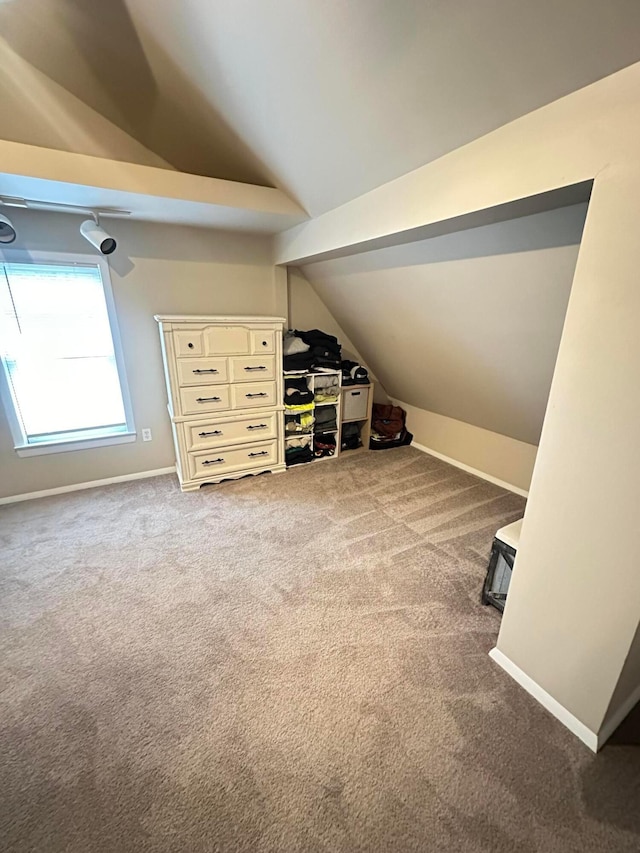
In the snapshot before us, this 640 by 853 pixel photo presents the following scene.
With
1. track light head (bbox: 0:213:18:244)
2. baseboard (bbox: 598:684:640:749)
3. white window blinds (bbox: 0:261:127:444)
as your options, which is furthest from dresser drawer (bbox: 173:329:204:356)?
baseboard (bbox: 598:684:640:749)

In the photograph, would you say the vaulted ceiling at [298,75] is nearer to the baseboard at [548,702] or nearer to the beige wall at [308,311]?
the beige wall at [308,311]

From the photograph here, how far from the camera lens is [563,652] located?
1293 millimetres

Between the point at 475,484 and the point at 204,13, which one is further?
the point at 475,484

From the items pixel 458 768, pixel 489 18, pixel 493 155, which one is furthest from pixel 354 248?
pixel 458 768

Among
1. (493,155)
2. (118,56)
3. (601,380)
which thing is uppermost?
(118,56)

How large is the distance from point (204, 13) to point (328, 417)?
105 inches

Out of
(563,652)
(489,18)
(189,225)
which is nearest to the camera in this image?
(489,18)

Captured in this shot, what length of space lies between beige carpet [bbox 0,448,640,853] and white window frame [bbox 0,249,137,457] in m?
0.64

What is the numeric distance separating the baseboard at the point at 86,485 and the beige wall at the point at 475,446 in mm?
2520

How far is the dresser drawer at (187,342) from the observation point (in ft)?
8.49

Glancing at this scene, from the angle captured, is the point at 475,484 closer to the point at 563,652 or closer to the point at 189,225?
the point at 563,652

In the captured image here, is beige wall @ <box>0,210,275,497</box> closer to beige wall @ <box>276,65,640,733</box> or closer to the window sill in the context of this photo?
the window sill

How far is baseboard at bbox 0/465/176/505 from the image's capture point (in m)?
2.75

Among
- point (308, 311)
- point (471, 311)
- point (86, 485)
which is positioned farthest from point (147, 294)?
point (471, 311)
